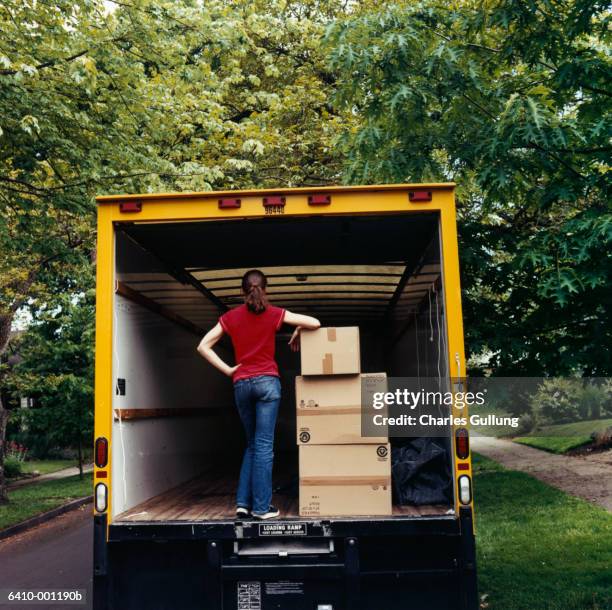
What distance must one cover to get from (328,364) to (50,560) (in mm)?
5951

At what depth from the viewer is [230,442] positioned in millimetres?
9539

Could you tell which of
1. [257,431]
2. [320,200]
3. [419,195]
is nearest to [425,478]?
[257,431]

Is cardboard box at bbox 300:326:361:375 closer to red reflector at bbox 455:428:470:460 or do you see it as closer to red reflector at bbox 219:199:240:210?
red reflector at bbox 455:428:470:460

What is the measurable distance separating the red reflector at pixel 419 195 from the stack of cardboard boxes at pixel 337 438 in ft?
3.02

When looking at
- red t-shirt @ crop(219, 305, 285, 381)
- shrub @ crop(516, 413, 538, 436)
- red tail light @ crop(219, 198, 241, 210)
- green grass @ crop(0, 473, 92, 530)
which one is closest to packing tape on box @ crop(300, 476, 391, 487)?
red t-shirt @ crop(219, 305, 285, 381)

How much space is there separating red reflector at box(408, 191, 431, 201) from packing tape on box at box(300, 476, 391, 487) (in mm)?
1797

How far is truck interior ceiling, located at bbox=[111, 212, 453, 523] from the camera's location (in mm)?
4992

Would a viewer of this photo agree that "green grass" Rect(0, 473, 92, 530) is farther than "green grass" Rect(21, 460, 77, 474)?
No

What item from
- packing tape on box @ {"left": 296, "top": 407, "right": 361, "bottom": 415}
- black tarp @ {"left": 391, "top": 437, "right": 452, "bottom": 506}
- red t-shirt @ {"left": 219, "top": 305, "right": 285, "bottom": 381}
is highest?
red t-shirt @ {"left": 219, "top": 305, "right": 285, "bottom": 381}

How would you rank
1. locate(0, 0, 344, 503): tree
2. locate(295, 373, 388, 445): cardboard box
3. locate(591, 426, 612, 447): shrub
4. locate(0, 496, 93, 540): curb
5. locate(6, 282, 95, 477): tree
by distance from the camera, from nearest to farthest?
1. locate(295, 373, 388, 445): cardboard box
2. locate(0, 0, 344, 503): tree
3. locate(0, 496, 93, 540): curb
4. locate(6, 282, 95, 477): tree
5. locate(591, 426, 612, 447): shrub

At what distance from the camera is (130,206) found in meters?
4.71

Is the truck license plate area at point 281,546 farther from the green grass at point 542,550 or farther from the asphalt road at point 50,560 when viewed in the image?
the asphalt road at point 50,560

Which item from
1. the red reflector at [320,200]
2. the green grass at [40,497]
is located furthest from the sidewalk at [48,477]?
the red reflector at [320,200]

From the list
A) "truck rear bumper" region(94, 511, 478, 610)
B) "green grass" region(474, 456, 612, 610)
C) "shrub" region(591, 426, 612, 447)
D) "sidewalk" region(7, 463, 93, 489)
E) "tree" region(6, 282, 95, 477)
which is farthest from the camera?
"sidewalk" region(7, 463, 93, 489)
